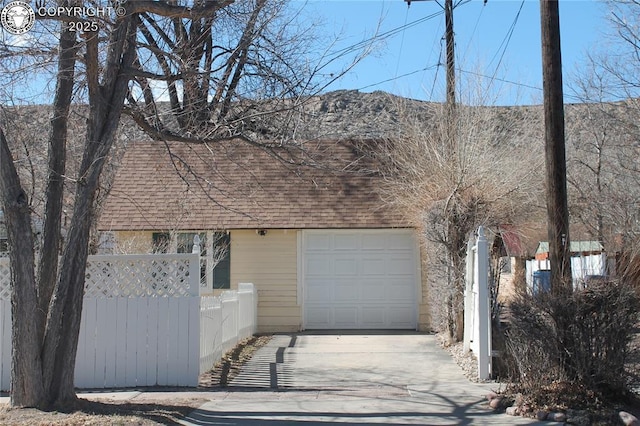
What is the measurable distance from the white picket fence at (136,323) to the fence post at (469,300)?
4.47 meters

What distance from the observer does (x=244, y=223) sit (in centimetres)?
1662

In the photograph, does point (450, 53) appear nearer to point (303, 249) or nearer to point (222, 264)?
point (303, 249)

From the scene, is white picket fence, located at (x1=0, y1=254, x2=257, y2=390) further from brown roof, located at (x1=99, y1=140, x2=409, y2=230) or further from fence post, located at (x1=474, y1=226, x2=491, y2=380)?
brown roof, located at (x1=99, y1=140, x2=409, y2=230)

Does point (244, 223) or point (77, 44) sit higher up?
point (77, 44)

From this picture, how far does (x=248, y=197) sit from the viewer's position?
52.3 ft

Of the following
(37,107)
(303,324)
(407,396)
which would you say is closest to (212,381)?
(407,396)

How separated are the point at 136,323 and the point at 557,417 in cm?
568

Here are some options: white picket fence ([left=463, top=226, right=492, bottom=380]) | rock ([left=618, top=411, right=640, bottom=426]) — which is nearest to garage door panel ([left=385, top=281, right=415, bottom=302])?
white picket fence ([left=463, top=226, right=492, bottom=380])

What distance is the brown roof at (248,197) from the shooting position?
16547 mm

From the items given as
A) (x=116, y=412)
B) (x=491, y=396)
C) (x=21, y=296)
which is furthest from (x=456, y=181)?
(x=21, y=296)

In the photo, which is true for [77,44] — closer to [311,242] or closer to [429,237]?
[429,237]

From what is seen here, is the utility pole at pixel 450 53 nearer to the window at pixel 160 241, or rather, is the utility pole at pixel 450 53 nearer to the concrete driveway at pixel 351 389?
the concrete driveway at pixel 351 389

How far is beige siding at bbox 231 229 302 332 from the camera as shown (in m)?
16.6

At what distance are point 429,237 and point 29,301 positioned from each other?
314 inches
